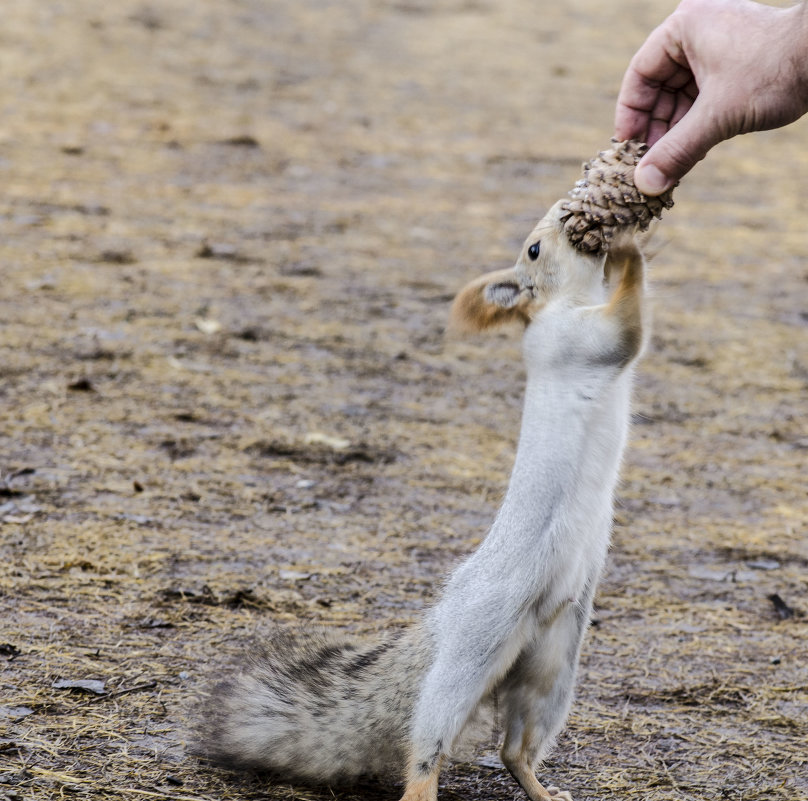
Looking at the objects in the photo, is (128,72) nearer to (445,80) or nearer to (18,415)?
(445,80)

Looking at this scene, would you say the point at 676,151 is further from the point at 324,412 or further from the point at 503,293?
the point at 324,412

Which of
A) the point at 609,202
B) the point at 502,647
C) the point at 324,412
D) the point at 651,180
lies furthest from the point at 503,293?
the point at 324,412

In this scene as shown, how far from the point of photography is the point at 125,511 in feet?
14.3

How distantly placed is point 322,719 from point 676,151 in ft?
5.71

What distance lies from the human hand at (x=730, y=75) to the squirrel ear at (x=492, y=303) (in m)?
0.55

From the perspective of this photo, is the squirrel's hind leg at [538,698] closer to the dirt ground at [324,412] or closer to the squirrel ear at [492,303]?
the dirt ground at [324,412]

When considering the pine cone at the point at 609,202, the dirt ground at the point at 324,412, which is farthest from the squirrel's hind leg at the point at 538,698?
the pine cone at the point at 609,202

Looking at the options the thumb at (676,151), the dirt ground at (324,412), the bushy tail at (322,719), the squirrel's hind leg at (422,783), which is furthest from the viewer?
the dirt ground at (324,412)

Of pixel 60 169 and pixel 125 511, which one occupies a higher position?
pixel 60 169

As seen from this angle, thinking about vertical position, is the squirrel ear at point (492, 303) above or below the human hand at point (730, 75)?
below

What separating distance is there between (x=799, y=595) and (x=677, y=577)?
1.41ft

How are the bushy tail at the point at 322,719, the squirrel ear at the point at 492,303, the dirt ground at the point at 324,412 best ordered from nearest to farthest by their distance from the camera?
the bushy tail at the point at 322,719
the dirt ground at the point at 324,412
the squirrel ear at the point at 492,303

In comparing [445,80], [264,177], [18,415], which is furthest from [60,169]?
[445,80]

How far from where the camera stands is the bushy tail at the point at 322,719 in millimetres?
2861
